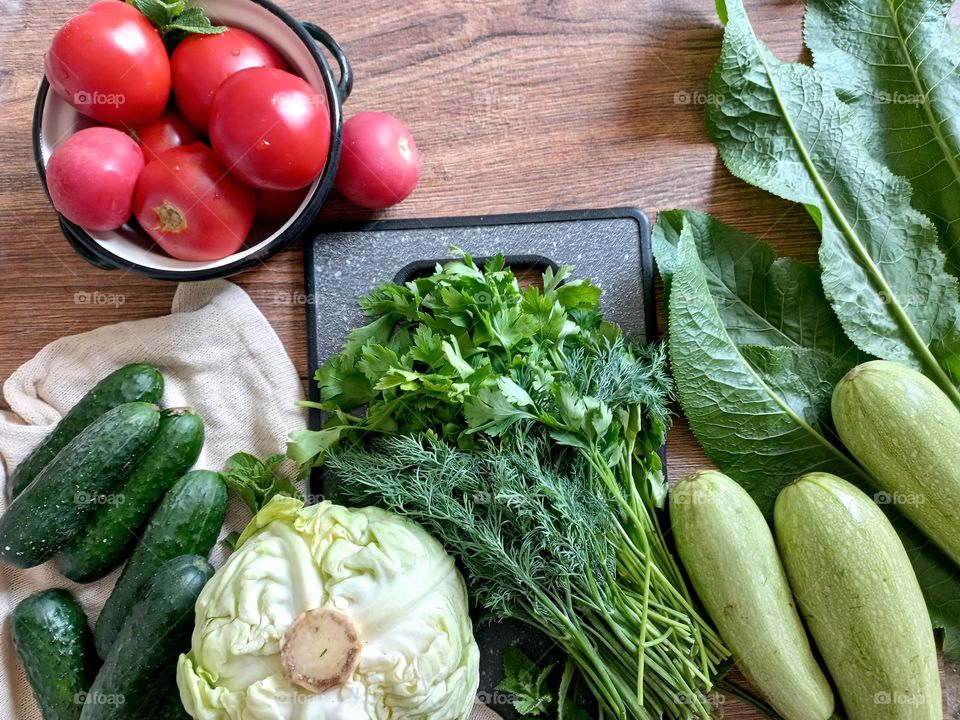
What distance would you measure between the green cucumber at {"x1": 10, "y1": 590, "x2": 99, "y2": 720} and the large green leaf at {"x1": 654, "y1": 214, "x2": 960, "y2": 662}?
1.10 metres

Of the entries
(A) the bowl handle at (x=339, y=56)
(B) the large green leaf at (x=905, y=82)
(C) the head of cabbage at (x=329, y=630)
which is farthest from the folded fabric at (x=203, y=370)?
(B) the large green leaf at (x=905, y=82)

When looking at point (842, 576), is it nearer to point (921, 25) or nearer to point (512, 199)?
point (512, 199)

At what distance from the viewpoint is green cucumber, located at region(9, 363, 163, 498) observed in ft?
4.28

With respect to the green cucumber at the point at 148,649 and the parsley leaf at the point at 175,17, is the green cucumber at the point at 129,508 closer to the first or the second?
the green cucumber at the point at 148,649

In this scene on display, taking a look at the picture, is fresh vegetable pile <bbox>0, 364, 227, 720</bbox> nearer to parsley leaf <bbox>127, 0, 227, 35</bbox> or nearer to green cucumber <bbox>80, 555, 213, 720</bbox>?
green cucumber <bbox>80, 555, 213, 720</bbox>

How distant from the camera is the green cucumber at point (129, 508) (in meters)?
1.27

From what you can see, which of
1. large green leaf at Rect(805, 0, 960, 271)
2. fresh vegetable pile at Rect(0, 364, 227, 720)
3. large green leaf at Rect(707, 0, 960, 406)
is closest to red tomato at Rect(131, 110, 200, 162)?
fresh vegetable pile at Rect(0, 364, 227, 720)

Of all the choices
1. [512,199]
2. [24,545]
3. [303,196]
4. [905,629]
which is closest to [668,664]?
[905,629]

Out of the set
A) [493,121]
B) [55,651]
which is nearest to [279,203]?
[493,121]

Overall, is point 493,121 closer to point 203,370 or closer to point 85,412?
point 203,370

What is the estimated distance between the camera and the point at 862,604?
3.79 ft

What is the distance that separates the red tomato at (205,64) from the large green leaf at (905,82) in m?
0.99

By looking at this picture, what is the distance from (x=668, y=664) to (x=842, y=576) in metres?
0.31

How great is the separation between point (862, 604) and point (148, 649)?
43.5 inches
